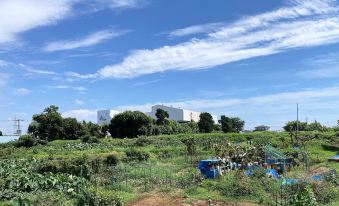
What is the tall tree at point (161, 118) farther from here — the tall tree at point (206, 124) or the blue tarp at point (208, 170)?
the blue tarp at point (208, 170)

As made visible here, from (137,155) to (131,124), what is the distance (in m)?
34.1

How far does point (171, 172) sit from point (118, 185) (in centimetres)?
475

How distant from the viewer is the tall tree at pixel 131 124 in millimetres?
68125

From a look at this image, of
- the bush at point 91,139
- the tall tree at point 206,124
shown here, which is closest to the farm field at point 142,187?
the bush at point 91,139

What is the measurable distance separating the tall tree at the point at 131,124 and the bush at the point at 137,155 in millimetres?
31075

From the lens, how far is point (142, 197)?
18.3m

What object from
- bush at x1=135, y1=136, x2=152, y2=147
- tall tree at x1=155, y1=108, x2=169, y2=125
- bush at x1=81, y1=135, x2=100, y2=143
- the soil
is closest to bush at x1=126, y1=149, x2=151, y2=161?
bush at x1=135, y1=136, x2=152, y2=147

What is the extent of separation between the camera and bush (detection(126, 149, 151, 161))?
3447 centimetres

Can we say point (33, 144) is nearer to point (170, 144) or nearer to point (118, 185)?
point (170, 144)

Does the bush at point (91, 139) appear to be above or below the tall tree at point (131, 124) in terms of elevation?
below

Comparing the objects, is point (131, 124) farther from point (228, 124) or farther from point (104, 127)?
point (228, 124)

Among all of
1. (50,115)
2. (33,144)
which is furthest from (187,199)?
(50,115)

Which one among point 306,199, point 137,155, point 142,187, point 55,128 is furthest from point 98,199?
point 55,128

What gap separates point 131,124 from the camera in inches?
2719
